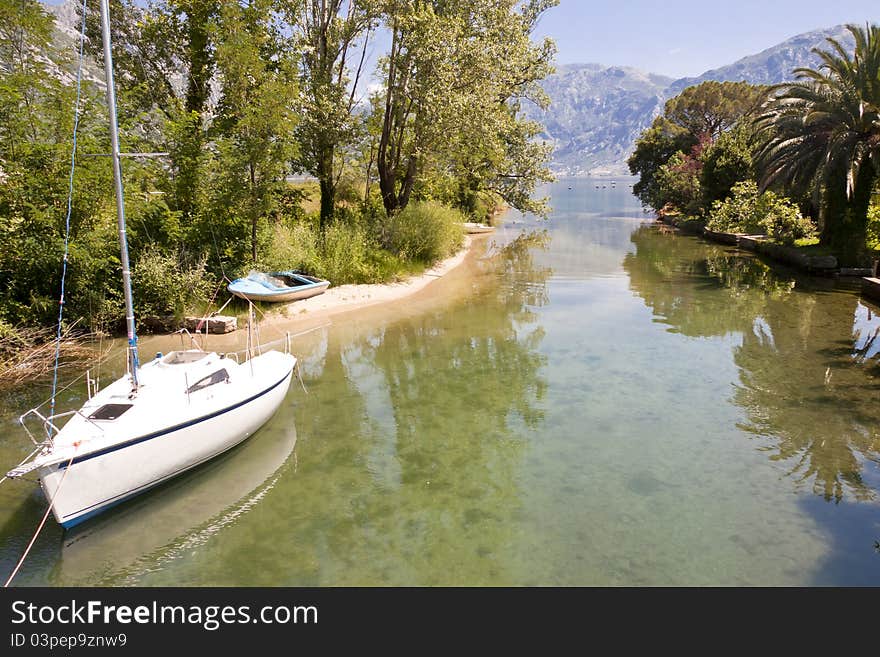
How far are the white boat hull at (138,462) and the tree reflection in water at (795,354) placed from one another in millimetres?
9681

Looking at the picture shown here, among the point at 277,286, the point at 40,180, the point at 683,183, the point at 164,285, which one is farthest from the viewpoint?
the point at 683,183

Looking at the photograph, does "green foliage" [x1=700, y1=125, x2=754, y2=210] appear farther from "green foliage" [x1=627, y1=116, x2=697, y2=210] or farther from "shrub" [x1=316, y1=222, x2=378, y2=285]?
"shrub" [x1=316, y1=222, x2=378, y2=285]

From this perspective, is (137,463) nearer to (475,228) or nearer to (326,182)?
(326,182)

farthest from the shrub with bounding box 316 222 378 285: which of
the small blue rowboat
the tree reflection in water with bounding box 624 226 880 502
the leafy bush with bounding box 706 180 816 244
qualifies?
the leafy bush with bounding box 706 180 816 244

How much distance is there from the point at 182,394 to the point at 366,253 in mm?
16533

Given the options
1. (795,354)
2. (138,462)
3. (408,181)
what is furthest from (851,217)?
(138,462)

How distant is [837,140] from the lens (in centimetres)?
2572

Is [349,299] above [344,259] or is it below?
below

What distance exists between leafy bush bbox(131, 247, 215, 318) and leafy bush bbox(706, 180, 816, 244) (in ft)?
103

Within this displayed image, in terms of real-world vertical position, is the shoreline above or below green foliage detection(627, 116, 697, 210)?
below

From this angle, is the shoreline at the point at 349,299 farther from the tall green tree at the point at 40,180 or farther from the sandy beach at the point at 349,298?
the tall green tree at the point at 40,180

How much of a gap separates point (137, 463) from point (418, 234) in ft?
69.4

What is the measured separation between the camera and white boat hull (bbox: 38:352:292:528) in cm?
749
